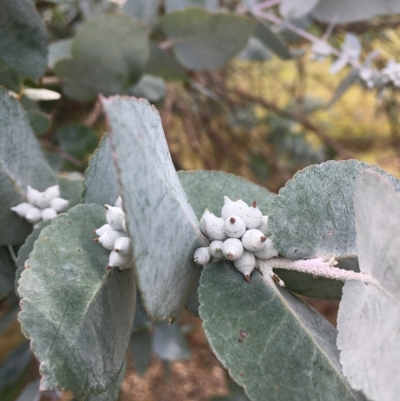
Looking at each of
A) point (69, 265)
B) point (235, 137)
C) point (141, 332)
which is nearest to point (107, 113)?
point (69, 265)

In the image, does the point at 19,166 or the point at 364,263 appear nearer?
the point at 364,263

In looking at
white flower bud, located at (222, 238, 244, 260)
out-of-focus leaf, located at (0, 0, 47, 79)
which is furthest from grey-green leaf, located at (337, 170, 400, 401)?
out-of-focus leaf, located at (0, 0, 47, 79)

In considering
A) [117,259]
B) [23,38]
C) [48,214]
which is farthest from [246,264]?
[23,38]

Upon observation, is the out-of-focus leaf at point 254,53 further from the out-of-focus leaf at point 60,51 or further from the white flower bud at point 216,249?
the white flower bud at point 216,249

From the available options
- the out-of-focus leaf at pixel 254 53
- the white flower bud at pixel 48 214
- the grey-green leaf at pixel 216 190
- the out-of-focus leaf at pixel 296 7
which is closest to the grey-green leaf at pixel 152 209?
the grey-green leaf at pixel 216 190

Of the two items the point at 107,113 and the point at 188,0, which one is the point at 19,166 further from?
the point at 188,0

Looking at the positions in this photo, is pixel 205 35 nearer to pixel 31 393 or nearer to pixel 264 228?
pixel 264 228
